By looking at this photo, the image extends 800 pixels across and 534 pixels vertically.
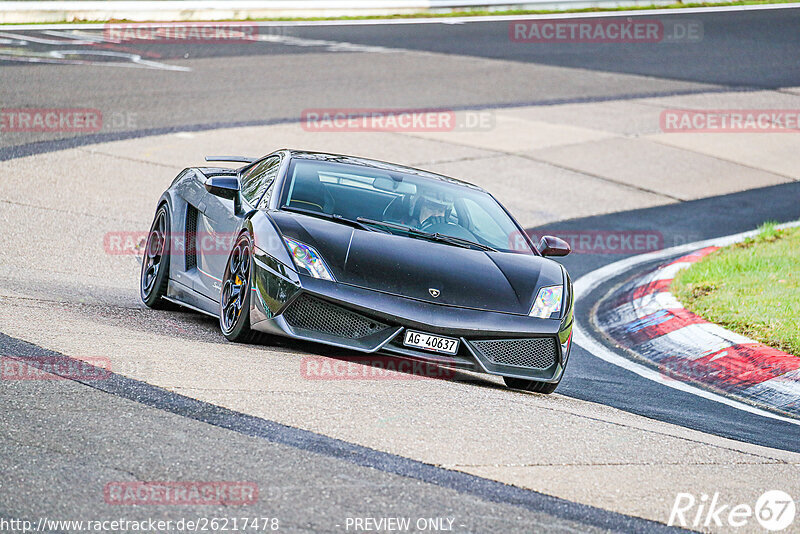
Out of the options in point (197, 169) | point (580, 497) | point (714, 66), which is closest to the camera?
point (580, 497)

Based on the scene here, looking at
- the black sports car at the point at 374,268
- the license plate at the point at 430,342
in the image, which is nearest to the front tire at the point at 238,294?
the black sports car at the point at 374,268

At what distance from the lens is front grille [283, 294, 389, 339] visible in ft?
21.7

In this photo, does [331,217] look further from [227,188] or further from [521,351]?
[521,351]

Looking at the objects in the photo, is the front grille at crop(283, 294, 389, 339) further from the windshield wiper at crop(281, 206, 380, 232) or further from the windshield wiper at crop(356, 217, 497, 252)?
the windshield wiper at crop(356, 217, 497, 252)

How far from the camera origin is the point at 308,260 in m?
6.77

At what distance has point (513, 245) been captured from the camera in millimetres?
7848

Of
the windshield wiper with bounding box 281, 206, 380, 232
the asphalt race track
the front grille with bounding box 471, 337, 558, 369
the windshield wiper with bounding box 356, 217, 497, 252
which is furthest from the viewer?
the windshield wiper with bounding box 356, 217, 497, 252

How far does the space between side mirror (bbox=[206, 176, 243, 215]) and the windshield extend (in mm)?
400

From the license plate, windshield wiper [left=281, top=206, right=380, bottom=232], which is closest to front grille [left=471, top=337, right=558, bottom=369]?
the license plate

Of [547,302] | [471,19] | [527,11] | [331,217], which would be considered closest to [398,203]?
[331,217]

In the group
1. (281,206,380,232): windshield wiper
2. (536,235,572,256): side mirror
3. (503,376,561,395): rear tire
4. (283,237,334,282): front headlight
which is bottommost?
(503,376,561,395): rear tire

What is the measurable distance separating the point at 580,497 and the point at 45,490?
213 cm

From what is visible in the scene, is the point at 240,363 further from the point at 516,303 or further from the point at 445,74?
the point at 445,74

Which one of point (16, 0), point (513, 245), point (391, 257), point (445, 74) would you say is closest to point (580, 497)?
point (391, 257)
